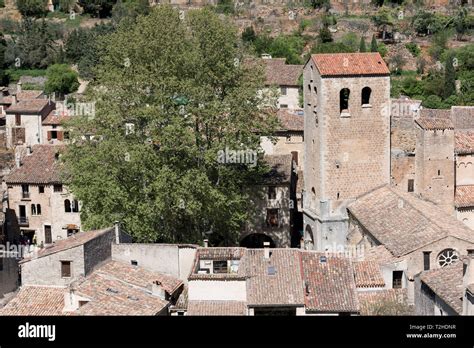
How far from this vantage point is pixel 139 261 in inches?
1088

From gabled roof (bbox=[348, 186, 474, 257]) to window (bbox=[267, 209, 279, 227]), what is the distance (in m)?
5.18

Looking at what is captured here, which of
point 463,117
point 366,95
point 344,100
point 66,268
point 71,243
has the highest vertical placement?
point 366,95

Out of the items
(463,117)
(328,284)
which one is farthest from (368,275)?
(463,117)

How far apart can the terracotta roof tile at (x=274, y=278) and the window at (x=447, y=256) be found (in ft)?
15.1

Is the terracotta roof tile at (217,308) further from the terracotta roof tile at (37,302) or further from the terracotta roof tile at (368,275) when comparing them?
the terracotta roof tile at (368,275)

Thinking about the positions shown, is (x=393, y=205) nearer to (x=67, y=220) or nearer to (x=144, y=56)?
(x=144, y=56)

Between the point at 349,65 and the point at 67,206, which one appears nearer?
the point at 349,65

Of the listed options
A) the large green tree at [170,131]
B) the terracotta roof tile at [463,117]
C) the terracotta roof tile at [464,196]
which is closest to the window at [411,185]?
the terracotta roof tile at [464,196]

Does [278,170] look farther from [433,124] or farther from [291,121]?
[291,121]

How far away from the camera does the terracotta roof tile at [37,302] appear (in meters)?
23.9

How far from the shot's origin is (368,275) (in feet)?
88.3

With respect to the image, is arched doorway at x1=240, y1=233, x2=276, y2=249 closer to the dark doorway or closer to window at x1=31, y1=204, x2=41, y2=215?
the dark doorway

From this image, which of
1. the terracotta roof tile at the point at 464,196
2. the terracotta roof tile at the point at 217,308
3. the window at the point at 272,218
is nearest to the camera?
the terracotta roof tile at the point at 217,308

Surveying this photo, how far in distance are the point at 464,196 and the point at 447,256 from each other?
9248 mm
